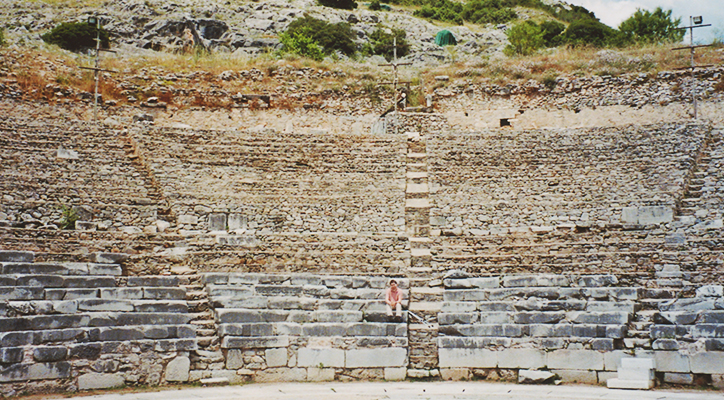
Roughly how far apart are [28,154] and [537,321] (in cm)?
1224

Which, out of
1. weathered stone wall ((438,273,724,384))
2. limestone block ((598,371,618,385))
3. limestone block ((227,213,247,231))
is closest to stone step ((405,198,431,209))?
limestone block ((227,213,247,231))

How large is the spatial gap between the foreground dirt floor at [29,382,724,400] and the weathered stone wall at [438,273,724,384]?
0.47 m

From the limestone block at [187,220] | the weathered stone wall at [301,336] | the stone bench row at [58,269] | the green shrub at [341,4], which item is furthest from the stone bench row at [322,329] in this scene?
the green shrub at [341,4]

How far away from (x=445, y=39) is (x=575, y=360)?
35.4 metres

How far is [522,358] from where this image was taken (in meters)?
10.1

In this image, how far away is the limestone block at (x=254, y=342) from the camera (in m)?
10.1

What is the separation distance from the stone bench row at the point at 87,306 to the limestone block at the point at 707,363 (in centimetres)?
748

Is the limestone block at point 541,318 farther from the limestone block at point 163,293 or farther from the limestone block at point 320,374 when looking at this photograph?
the limestone block at point 163,293

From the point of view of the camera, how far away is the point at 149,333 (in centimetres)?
990

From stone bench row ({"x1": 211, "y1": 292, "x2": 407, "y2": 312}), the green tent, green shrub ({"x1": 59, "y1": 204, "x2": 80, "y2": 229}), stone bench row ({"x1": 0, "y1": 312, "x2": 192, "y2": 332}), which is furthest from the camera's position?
the green tent

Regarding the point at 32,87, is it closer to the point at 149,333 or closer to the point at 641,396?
the point at 149,333

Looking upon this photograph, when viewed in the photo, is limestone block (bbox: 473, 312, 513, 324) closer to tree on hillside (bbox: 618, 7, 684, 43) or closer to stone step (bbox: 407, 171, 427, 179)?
stone step (bbox: 407, 171, 427, 179)

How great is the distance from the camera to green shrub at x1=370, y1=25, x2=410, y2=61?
40081 mm

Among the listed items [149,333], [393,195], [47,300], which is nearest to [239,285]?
[149,333]
